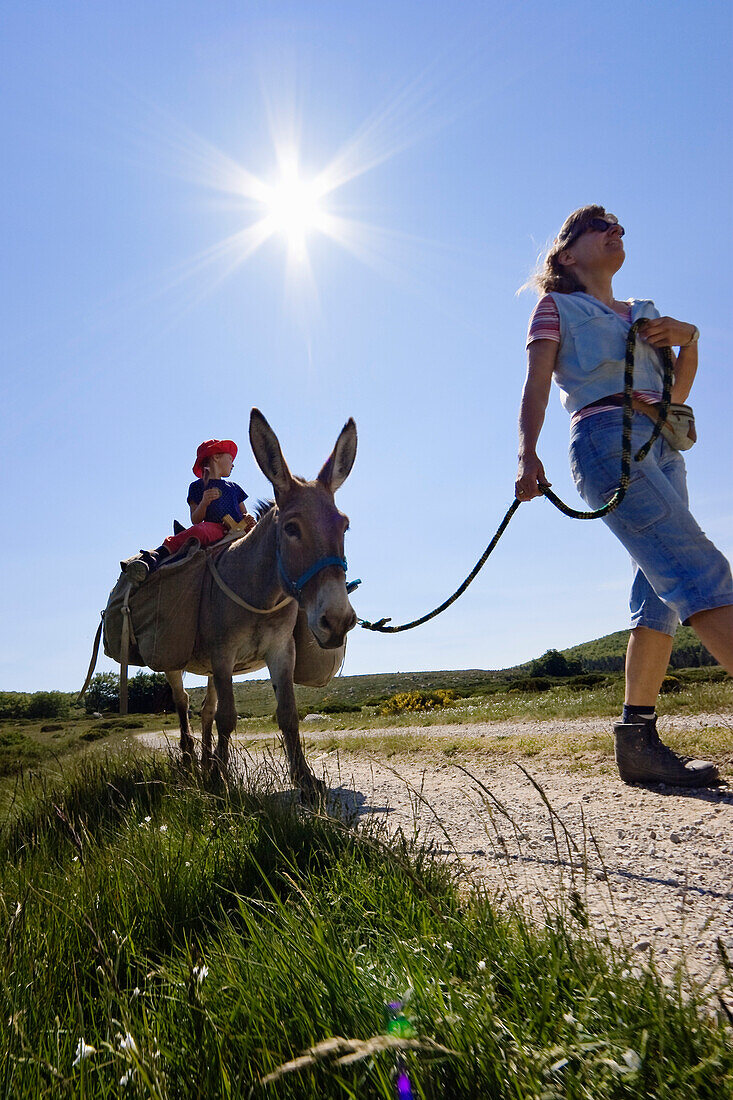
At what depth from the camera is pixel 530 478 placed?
12.1ft

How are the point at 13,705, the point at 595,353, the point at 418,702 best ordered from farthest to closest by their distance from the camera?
1. the point at 13,705
2. the point at 418,702
3. the point at 595,353

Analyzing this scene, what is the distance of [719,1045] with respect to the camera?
1.25 meters

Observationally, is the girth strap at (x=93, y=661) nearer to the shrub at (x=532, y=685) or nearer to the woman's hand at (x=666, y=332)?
the woman's hand at (x=666, y=332)

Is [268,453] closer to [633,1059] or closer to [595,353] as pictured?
[595,353]

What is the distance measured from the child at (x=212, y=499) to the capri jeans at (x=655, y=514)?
410 centimetres

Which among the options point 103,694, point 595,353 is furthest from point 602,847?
point 103,694

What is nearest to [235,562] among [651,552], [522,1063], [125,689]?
[125,689]

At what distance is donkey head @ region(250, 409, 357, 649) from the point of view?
447cm

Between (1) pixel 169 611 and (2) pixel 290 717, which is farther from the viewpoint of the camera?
(1) pixel 169 611

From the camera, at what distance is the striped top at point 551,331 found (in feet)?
12.8

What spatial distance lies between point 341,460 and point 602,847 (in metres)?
3.44

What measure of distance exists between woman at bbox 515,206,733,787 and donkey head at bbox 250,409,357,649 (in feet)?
4.98

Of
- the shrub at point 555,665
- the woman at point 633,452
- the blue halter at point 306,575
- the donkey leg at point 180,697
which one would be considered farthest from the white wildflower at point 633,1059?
the shrub at point 555,665

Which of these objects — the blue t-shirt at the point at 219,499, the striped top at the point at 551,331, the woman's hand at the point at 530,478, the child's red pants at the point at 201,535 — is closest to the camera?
the woman's hand at the point at 530,478
